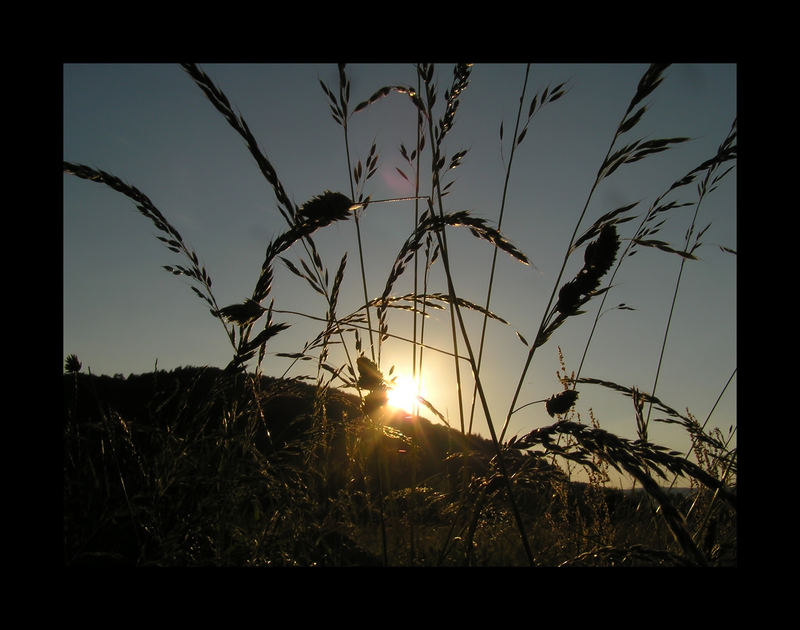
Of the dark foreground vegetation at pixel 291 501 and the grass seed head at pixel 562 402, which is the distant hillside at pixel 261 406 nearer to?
→ the dark foreground vegetation at pixel 291 501

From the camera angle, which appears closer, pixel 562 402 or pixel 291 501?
pixel 562 402

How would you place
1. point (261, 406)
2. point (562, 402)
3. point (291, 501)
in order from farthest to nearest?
point (261, 406) → point (291, 501) → point (562, 402)

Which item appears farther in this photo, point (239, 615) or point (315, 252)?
point (315, 252)

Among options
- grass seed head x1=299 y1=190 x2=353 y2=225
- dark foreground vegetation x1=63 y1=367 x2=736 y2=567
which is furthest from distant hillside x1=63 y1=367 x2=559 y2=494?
grass seed head x1=299 y1=190 x2=353 y2=225

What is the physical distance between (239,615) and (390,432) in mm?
834

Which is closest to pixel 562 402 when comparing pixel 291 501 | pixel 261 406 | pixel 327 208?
pixel 327 208

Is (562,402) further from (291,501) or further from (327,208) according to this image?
(291,501)

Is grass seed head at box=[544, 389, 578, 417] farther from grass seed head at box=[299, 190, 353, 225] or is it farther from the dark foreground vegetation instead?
grass seed head at box=[299, 190, 353, 225]
